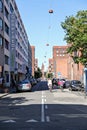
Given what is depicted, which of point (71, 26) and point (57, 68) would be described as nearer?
point (71, 26)

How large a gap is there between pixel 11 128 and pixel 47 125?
1.49 m

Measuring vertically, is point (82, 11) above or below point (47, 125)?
above

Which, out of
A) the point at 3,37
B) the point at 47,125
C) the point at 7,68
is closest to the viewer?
the point at 47,125

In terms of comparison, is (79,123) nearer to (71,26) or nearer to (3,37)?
(71,26)

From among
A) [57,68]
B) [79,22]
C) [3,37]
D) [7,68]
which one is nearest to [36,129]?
[79,22]

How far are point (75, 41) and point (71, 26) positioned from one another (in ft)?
5.44

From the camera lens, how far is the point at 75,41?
3831 cm

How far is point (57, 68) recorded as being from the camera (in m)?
167

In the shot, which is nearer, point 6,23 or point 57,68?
point 6,23

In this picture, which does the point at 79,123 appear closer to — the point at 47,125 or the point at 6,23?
the point at 47,125

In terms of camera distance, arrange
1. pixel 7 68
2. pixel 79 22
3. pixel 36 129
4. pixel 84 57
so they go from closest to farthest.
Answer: pixel 36 129 < pixel 79 22 < pixel 84 57 < pixel 7 68

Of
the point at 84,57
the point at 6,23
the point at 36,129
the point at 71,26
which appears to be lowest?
the point at 36,129

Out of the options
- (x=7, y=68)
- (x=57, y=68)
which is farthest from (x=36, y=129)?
(x=57, y=68)

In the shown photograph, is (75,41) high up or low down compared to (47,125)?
up
